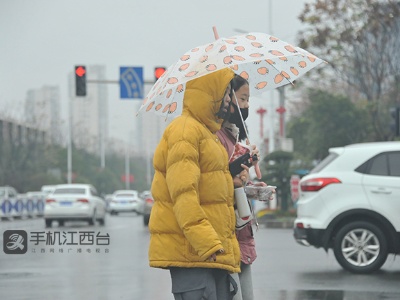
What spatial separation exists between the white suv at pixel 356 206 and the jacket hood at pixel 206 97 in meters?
7.64

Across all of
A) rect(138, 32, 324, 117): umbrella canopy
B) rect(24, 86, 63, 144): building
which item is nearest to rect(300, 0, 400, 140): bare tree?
rect(138, 32, 324, 117): umbrella canopy

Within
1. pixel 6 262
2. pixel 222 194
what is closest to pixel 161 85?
pixel 222 194

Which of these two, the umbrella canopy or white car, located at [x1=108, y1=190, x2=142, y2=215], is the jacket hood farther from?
white car, located at [x1=108, y1=190, x2=142, y2=215]

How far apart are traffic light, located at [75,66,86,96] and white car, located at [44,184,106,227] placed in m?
3.59

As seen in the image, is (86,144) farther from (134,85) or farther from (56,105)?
(134,85)

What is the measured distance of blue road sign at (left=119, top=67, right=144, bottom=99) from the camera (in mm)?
34344

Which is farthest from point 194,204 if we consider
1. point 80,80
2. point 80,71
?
point 80,71

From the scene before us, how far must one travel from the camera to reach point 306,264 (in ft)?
48.8

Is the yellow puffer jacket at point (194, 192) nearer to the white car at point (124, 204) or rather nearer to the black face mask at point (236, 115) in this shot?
the black face mask at point (236, 115)

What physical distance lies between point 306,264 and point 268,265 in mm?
559

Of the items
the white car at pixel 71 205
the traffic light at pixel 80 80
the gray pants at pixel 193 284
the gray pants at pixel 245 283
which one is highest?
the traffic light at pixel 80 80

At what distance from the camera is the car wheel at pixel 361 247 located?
13.0 m

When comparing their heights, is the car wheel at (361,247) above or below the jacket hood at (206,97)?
below

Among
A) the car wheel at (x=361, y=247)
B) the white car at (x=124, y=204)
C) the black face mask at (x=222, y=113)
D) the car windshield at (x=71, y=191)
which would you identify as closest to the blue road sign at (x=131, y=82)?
Answer: the car windshield at (x=71, y=191)
